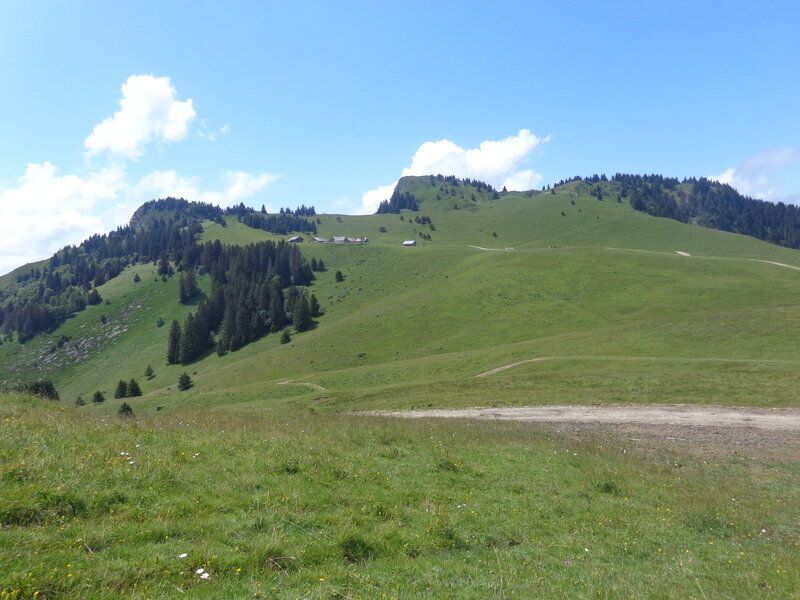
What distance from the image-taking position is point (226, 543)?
7.73 meters

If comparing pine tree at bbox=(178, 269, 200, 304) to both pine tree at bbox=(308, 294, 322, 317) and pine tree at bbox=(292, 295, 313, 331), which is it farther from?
pine tree at bbox=(292, 295, 313, 331)

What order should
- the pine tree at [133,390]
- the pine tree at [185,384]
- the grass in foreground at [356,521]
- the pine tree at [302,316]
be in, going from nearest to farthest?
the grass in foreground at [356,521]
the pine tree at [185,384]
the pine tree at [133,390]
the pine tree at [302,316]

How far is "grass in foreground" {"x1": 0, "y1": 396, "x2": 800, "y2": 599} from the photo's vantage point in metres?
6.77

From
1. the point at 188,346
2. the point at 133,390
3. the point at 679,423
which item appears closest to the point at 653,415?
the point at 679,423

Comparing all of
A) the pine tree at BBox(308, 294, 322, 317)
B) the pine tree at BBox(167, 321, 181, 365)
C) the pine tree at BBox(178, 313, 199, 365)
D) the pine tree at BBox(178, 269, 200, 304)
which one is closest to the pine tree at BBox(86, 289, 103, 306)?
the pine tree at BBox(178, 269, 200, 304)

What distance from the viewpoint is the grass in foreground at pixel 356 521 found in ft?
22.2

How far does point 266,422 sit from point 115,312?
18200 cm

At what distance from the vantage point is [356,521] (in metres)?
9.36

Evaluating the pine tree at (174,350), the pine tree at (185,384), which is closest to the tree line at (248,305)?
the pine tree at (174,350)

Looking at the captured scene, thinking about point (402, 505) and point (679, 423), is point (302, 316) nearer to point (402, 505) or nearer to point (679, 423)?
point (679, 423)

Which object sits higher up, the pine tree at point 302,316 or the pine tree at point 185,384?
the pine tree at point 302,316

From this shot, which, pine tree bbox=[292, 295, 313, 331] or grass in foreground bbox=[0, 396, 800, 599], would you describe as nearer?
grass in foreground bbox=[0, 396, 800, 599]

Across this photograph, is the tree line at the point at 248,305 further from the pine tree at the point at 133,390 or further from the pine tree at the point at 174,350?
the pine tree at the point at 133,390

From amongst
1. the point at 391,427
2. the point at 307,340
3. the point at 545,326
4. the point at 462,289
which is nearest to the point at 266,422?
the point at 391,427
